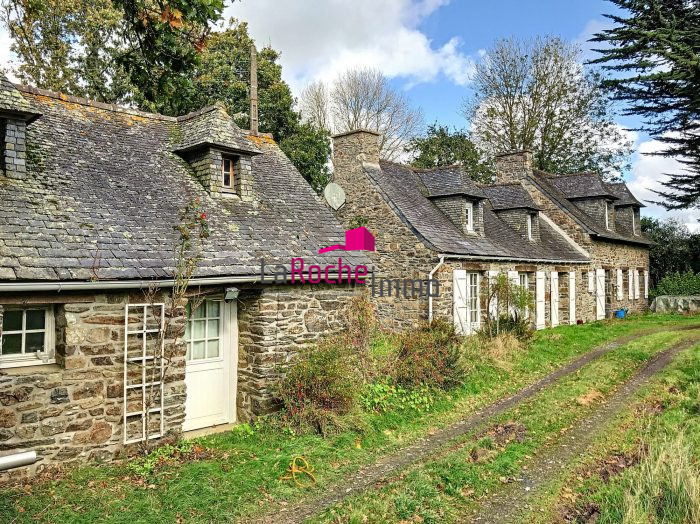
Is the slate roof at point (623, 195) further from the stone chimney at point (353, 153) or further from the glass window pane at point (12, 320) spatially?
the glass window pane at point (12, 320)

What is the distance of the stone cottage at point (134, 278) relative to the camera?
21.7 feet

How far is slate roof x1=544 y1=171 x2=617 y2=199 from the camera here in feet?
79.6

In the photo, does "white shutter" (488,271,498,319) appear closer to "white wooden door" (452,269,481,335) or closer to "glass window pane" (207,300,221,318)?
"white wooden door" (452,269,481,335)

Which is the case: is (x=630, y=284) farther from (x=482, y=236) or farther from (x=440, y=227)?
(x=440, y=227)

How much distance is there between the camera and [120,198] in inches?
334

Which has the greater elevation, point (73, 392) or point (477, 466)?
point (73, 392)

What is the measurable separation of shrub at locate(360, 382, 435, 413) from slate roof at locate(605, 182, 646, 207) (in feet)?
72.8

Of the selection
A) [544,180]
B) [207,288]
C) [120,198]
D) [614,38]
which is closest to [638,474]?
[207,288]

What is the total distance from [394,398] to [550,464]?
3.11 meters

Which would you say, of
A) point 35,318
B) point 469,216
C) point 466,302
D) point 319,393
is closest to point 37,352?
point 35,318

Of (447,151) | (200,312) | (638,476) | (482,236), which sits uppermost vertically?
(447,151)

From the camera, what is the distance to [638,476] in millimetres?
6129

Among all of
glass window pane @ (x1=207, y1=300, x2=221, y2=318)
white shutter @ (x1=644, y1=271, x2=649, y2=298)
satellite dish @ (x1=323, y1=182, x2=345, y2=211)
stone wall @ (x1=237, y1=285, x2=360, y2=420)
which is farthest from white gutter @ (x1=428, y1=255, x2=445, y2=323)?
white shutter @ (x1=644, y1=271, x2=649, y2=298)

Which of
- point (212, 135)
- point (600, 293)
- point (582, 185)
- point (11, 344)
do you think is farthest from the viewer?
point (582, 185)
